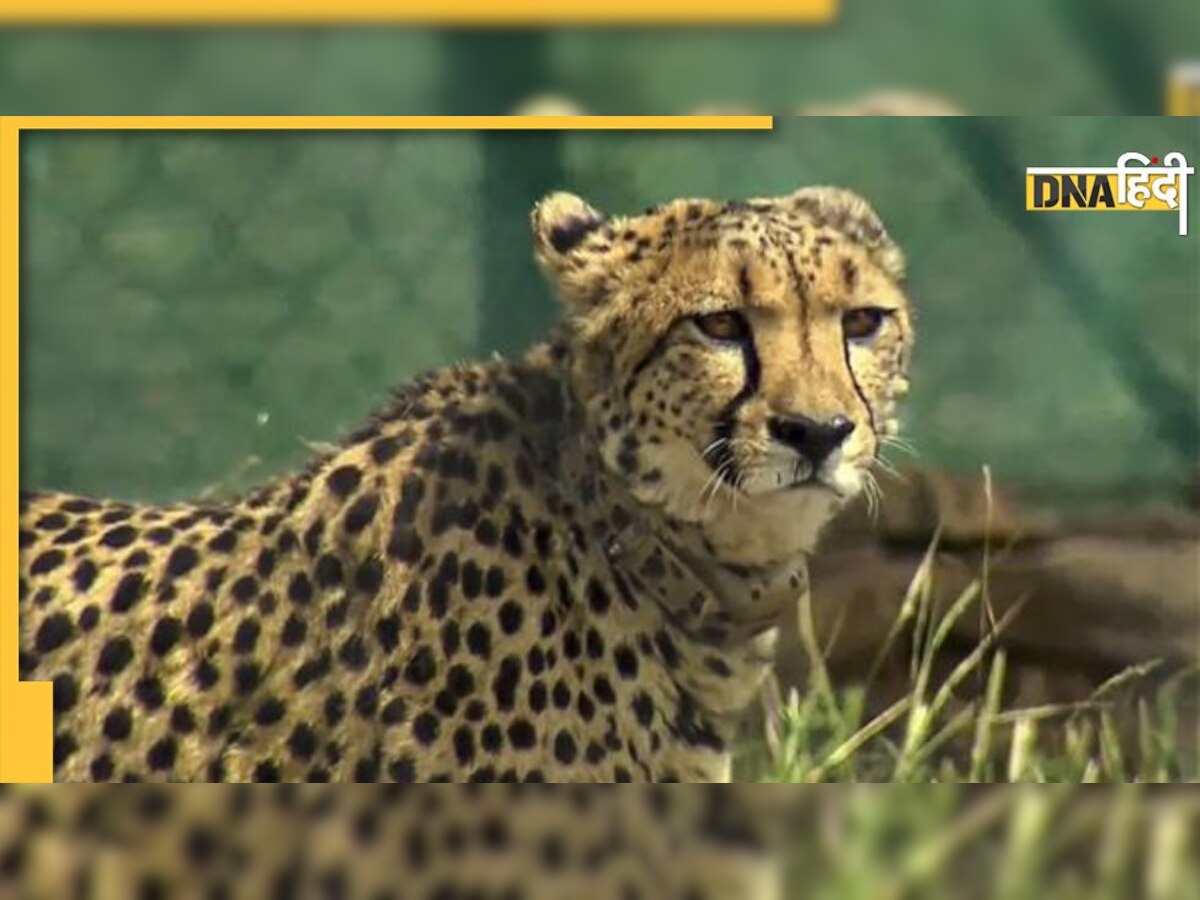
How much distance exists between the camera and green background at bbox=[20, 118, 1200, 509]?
2.35 meters

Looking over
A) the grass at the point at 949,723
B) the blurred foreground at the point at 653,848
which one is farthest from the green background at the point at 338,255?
the blurred foreground at the point at 653,848

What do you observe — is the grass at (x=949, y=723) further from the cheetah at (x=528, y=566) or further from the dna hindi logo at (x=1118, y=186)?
the dna hindi logo at (x=1118, y=186)

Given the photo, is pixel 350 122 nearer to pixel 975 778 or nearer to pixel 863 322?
pixel 863 322

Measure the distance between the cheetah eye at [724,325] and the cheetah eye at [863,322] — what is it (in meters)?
0.12

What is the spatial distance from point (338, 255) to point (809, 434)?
2.04 feet

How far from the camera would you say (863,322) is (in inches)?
91.7

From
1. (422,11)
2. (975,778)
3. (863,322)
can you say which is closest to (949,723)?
(975,778)

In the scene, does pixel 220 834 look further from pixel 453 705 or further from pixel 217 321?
pixel 217 321

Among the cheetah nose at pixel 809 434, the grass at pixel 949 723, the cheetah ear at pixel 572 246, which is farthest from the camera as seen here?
the grass at pixel 949 723

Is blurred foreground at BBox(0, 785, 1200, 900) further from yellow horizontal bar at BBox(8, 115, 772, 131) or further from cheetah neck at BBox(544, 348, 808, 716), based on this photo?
yellow horizontal bar at BBox(8, 115, 772, 131)

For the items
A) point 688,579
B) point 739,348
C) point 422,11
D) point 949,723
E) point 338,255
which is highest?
point 422,11

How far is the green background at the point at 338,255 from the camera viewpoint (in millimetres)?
2352

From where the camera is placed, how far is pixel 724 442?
7.36 ft

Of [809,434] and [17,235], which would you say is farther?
[17,235]
